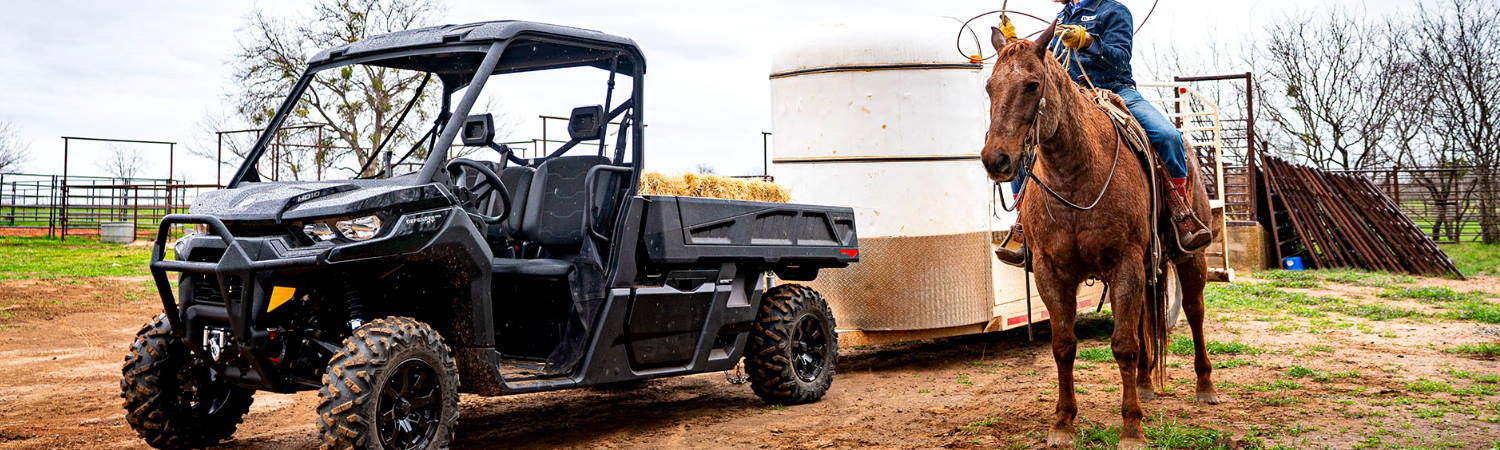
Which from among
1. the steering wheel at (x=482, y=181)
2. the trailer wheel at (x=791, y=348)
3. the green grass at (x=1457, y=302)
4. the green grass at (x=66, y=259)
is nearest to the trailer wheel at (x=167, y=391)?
the steering wheel at (x=482, y=181)

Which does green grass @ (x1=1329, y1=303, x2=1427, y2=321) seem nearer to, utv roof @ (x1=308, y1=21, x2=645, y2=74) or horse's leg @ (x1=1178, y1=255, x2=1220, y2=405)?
horse's leg @ (x1=1178, y1=255, x2=1220, y2=405)

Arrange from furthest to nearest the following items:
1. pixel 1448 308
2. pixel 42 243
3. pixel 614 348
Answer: pixel 42 243, pixel 1448 308, pixel 614 348

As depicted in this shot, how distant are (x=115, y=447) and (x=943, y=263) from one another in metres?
5.73

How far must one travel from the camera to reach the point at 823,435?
6234 millimetres

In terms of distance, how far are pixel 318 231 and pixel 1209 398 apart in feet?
17.0

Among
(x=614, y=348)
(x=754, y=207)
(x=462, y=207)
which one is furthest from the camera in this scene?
(x=754, y=207)

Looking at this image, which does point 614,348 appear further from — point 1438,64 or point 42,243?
point 1438,64

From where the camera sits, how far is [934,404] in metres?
7.28

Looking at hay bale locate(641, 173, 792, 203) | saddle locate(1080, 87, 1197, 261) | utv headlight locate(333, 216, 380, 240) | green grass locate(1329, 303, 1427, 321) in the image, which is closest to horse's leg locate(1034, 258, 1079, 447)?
saddle locate(1080, 87, 1197, 261)

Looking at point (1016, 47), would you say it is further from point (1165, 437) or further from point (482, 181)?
point (482, 181)

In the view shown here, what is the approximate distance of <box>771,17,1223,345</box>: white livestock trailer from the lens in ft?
29.3

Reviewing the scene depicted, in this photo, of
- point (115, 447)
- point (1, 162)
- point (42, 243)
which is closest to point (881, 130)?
point (115, 447)

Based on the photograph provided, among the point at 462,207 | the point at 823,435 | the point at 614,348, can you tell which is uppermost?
the point at 462,207

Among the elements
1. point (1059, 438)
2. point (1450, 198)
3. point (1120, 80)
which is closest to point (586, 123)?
point (1059, 438)
